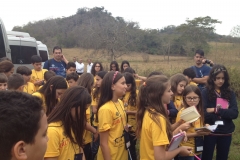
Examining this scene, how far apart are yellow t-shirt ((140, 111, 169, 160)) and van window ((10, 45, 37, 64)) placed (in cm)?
958

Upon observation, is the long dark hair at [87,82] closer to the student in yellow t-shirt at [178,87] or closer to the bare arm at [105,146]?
the student in yellow t-shirt at [178,87]

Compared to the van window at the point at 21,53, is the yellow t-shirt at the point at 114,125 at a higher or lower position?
lower

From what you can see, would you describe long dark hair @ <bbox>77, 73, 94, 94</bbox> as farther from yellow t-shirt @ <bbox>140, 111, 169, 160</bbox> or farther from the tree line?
the tree line

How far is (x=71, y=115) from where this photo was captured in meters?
2.26

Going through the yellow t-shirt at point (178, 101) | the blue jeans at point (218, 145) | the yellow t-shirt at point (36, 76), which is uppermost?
the yellow t-shirt at point (36, 76)

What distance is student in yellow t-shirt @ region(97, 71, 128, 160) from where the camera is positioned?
2834 mm

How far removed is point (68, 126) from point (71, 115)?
10 centimetres

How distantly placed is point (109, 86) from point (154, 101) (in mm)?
705

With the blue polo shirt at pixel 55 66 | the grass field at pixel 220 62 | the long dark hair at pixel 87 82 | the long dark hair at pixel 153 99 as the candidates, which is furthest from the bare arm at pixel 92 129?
the blue polo shirt at pixel 55 66

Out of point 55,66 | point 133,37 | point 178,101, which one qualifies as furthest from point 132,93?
point 133,37

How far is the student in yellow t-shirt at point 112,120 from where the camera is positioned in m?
2.83

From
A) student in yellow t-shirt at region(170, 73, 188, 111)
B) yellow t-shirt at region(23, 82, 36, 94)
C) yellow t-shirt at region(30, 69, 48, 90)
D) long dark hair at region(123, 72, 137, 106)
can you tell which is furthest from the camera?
yellow t-shirt at region(30, 69, 48, 90)

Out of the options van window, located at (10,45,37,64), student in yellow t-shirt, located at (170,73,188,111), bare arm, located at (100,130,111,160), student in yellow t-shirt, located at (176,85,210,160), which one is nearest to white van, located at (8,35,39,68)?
van window, located at (10,45,37,64)

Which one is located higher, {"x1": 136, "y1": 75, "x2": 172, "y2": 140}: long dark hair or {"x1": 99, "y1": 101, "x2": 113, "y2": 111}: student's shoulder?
{"x1": 136, "y1": 75, "x2": 172, "y2": 140}: long dark hair
